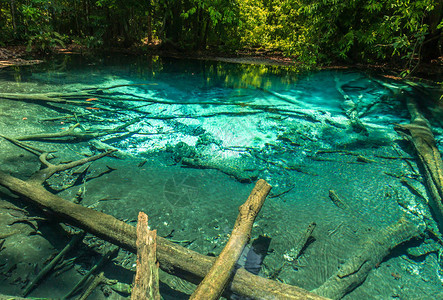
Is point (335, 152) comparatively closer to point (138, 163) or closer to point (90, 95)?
point (138, 163)

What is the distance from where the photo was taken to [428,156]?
14.3ft

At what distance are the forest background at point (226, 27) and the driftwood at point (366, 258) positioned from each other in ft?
29.3

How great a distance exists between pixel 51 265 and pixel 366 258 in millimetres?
2840

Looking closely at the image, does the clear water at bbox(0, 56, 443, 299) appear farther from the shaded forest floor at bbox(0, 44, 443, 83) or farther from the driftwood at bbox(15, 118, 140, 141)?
the shaded forest floor at bbox(0, 44, 443, 83)

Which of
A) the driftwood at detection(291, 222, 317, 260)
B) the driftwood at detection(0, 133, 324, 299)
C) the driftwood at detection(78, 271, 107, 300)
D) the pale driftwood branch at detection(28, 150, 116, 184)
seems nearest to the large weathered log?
the driftwood at detection(0, 133, 324, 299)

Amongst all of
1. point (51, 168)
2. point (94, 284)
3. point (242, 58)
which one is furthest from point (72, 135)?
point (242, 58)

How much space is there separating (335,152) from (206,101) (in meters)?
3.75

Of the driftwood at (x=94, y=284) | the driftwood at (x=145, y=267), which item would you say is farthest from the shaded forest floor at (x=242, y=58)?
the driftwood at (x=145, y=267)

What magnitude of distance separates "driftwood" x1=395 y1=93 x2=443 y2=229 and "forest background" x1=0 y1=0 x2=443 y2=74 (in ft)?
18.1

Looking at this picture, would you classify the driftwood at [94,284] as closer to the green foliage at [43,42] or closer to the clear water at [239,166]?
the clear water at [239,166]

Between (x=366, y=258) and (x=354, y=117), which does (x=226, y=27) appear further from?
(x=366, y=258)

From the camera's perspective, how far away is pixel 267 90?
8.73 m

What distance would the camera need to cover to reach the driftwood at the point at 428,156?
352cm

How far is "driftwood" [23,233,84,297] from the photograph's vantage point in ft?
6.83
